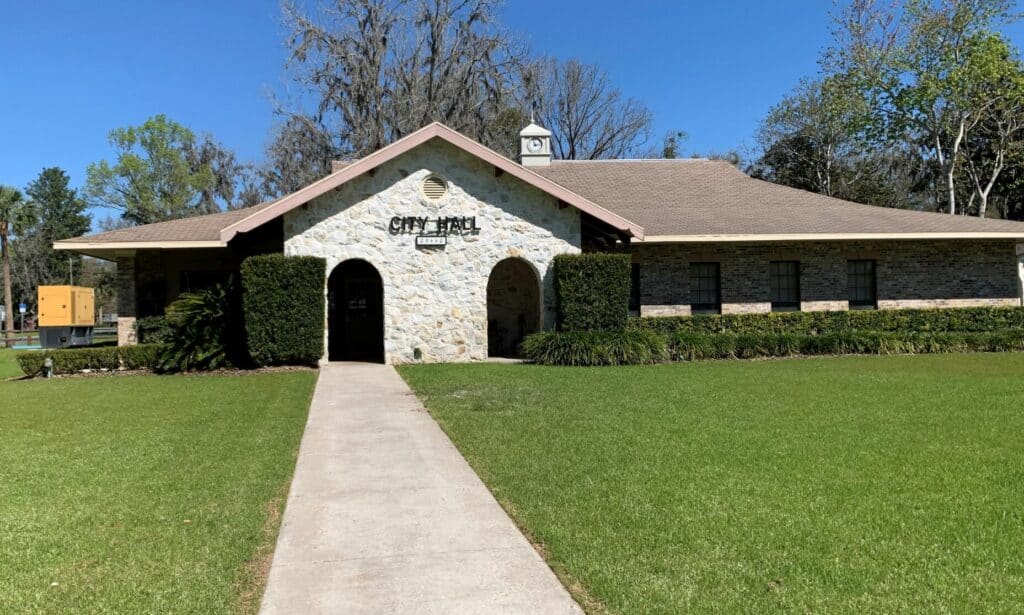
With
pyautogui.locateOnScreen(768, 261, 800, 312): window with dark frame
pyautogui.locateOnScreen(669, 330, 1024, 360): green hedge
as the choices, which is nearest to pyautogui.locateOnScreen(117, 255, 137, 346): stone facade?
pyautogui.locateOnScreen(669, 330, 1024, 360): green hedge

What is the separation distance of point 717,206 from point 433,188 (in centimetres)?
948

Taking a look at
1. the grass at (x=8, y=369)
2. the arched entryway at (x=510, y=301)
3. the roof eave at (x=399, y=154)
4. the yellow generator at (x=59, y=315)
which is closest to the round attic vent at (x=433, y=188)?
the roof eave at (x=399, y=154)

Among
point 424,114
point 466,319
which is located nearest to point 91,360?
point 466,319

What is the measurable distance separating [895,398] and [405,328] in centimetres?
1082

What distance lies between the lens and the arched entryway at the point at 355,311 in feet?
68.0

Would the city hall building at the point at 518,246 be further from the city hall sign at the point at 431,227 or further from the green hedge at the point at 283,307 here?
the green hedge at the point at 283,307

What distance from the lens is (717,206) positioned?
2234 centimetres

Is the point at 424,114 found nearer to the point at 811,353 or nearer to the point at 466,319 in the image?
the point at 466,319

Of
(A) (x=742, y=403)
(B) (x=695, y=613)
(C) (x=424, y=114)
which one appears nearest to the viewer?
(B) (x=695, y=613)

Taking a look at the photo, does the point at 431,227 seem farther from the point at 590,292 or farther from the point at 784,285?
the point at 784,285

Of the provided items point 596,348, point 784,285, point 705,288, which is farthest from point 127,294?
point 784,285

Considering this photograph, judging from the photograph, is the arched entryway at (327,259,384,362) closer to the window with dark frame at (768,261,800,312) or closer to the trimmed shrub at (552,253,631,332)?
the trimmed shrub at (552,253,631,332)

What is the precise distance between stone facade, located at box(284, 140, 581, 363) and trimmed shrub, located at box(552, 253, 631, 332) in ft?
2.48

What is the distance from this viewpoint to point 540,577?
405 centimetres
